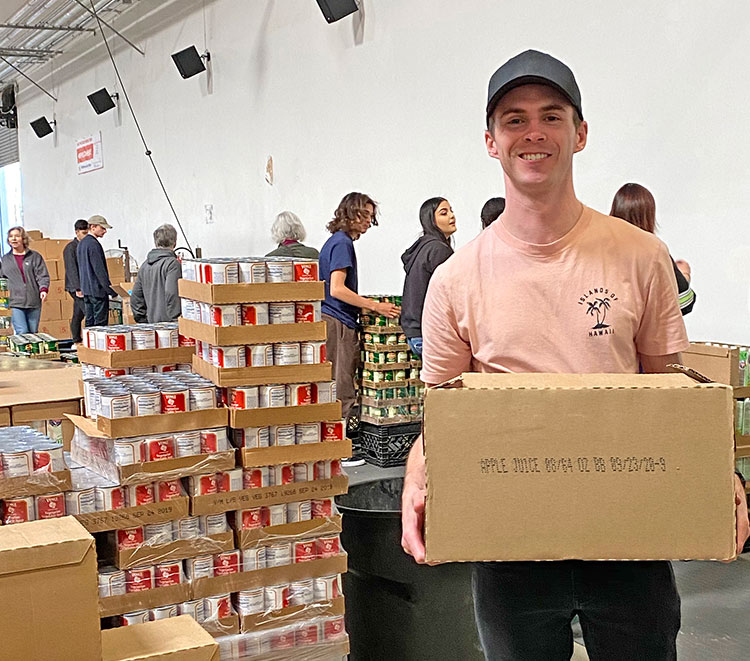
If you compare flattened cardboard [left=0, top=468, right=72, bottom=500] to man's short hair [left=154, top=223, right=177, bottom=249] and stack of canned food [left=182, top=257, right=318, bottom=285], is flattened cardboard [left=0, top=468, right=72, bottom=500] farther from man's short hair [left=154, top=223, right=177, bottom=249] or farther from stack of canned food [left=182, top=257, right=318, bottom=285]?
man's short hair [left=154, top=223, right=177, bottom=249]

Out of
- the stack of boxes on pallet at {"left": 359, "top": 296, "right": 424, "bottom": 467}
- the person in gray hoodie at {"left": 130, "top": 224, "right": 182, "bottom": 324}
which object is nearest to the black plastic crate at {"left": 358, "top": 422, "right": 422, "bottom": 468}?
the stack of boxes on pallet at {"left": 359, "top": 296, "right": 424, "bottom": 467}

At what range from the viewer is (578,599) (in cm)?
175

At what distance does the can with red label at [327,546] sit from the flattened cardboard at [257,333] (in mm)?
691

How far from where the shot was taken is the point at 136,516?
122 inches

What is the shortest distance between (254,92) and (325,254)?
4.55 meters

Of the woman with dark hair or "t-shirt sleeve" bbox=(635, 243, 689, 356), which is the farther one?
the woman with dark hair

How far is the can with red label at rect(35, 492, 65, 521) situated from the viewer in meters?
2.87

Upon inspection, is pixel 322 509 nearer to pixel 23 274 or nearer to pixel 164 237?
pixel 164 237

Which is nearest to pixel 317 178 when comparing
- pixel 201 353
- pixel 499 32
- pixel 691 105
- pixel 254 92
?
pixel 254 92

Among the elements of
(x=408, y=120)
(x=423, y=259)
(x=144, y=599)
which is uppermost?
(x=408, y=120)

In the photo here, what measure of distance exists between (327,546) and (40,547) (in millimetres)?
1660

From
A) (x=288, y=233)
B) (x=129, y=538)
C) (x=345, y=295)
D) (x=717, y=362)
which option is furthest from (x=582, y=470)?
(x=288, y=233)

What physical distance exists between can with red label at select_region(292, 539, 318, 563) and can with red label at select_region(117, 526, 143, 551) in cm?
54

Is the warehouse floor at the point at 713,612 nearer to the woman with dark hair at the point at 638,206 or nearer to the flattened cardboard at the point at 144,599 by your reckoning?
the flattened cardboard at the point at 144,599
